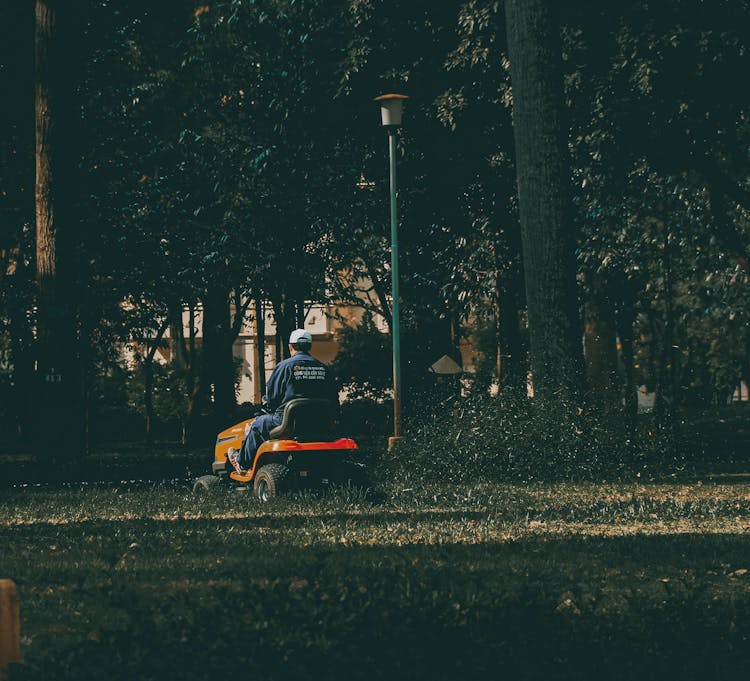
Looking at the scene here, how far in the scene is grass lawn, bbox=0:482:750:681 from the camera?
16.8 ft

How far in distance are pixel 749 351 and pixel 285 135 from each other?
34529 millimetres

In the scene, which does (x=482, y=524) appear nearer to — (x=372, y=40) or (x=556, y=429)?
(x=556, y=429)

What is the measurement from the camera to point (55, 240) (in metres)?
18.2

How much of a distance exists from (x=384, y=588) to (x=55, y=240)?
13225 mm

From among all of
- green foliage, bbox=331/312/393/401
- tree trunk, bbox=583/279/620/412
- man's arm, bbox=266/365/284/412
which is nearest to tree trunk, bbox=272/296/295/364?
tree trunk, bbox=583/279/620/412

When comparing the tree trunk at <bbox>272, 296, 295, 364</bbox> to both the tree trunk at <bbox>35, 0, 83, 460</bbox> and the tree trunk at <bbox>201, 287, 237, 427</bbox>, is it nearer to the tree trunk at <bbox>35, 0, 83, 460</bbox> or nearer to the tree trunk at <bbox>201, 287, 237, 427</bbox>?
the tree trunk at <bbox>201, 287, 237, 427</bbox>

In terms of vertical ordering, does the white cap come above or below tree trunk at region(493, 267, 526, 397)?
below

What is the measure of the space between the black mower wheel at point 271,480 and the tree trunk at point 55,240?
17.1 ft

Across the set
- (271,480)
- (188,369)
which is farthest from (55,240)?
(188,369)

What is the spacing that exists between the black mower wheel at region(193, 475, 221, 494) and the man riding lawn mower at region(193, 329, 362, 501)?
1259mm

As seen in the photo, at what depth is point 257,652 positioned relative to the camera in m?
5.06

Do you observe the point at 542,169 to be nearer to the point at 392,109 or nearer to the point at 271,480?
the point at 392,109

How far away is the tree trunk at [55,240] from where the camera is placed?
18.1 m

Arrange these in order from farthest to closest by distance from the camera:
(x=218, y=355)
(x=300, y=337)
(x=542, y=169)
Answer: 1. (x=218, y=355)
2. (x=542, y=169)
3. (x=300, y=337)
